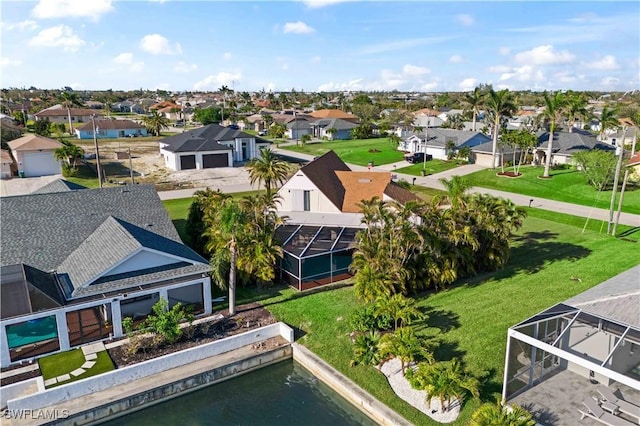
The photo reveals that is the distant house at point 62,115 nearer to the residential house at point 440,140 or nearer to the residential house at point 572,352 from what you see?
the residential house at point 440,140

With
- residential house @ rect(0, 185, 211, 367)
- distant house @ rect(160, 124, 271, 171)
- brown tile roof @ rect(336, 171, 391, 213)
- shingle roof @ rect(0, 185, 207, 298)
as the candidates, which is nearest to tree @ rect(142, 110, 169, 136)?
distant house @ rect(160, 124, 271, 171)

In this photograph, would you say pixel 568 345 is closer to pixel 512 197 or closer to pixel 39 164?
pixel 512 197

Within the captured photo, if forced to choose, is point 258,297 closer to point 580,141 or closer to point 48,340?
point 48,340

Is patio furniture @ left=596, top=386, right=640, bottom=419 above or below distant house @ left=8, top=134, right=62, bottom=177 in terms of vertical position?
below

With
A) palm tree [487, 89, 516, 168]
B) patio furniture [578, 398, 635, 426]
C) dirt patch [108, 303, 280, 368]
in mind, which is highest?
palm tree [487, 89, 516, 168]

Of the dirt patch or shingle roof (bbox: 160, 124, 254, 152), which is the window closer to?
the dirt patch

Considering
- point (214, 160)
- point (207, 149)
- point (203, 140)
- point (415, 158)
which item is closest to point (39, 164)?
point (203, 140)

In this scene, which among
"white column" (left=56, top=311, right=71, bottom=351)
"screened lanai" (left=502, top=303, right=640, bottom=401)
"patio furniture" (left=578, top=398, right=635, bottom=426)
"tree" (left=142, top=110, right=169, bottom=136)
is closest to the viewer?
"patio furniture" (left=578, top=398, right=635, bottom=426)

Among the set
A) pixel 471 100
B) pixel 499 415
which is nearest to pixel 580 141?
pixel 471 100
